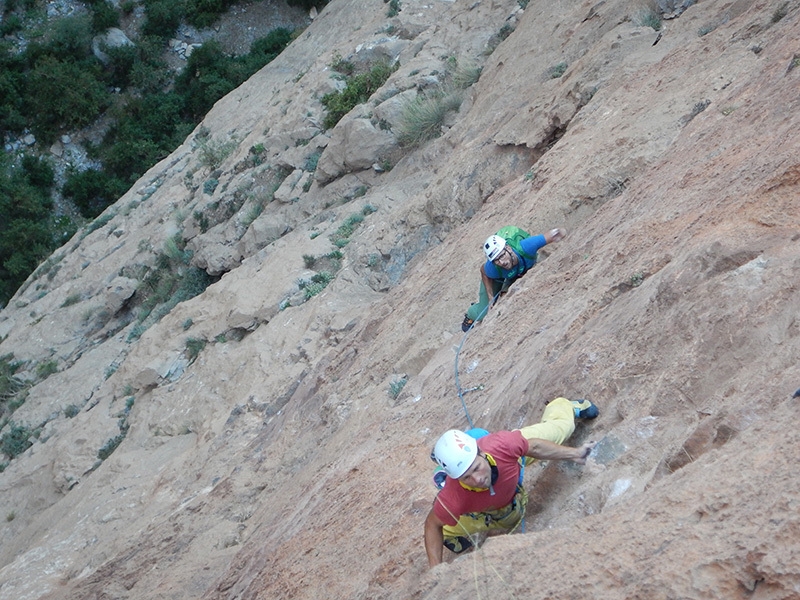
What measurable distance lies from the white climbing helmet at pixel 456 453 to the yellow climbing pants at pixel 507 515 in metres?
0.32

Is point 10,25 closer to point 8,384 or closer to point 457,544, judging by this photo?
point 8,384

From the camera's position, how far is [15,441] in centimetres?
1416

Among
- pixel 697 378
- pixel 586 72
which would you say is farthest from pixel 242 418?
pixel 697 378

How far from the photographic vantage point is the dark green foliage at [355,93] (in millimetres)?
15438

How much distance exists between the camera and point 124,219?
19.9 m

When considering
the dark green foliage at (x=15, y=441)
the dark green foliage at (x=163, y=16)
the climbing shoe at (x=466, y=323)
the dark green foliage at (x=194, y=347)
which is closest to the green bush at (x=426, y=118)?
the dark green foliage at (x=194, y=347)

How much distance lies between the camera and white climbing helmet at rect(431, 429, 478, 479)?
3852 millimetres

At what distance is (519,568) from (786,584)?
108 cm

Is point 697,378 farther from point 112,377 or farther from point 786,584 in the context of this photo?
point 112,377

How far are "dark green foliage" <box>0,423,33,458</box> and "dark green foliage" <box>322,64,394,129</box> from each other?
7.81 metres

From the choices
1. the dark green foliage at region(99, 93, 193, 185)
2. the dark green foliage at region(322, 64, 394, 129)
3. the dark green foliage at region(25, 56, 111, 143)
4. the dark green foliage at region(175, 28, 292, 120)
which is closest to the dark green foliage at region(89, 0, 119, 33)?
the dark green foliage at region(25, 56, 111, 143)

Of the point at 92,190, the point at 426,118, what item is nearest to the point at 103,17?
the point at 92,190

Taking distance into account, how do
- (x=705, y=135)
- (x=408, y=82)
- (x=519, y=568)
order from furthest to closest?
(x=408, y=82) → (x=705, y=135) → (x=519, y=568)

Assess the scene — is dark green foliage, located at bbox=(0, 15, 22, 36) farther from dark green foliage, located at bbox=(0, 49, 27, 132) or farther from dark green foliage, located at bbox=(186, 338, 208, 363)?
dark green foliage, located at bbox=(186, 338, 208, 363)
